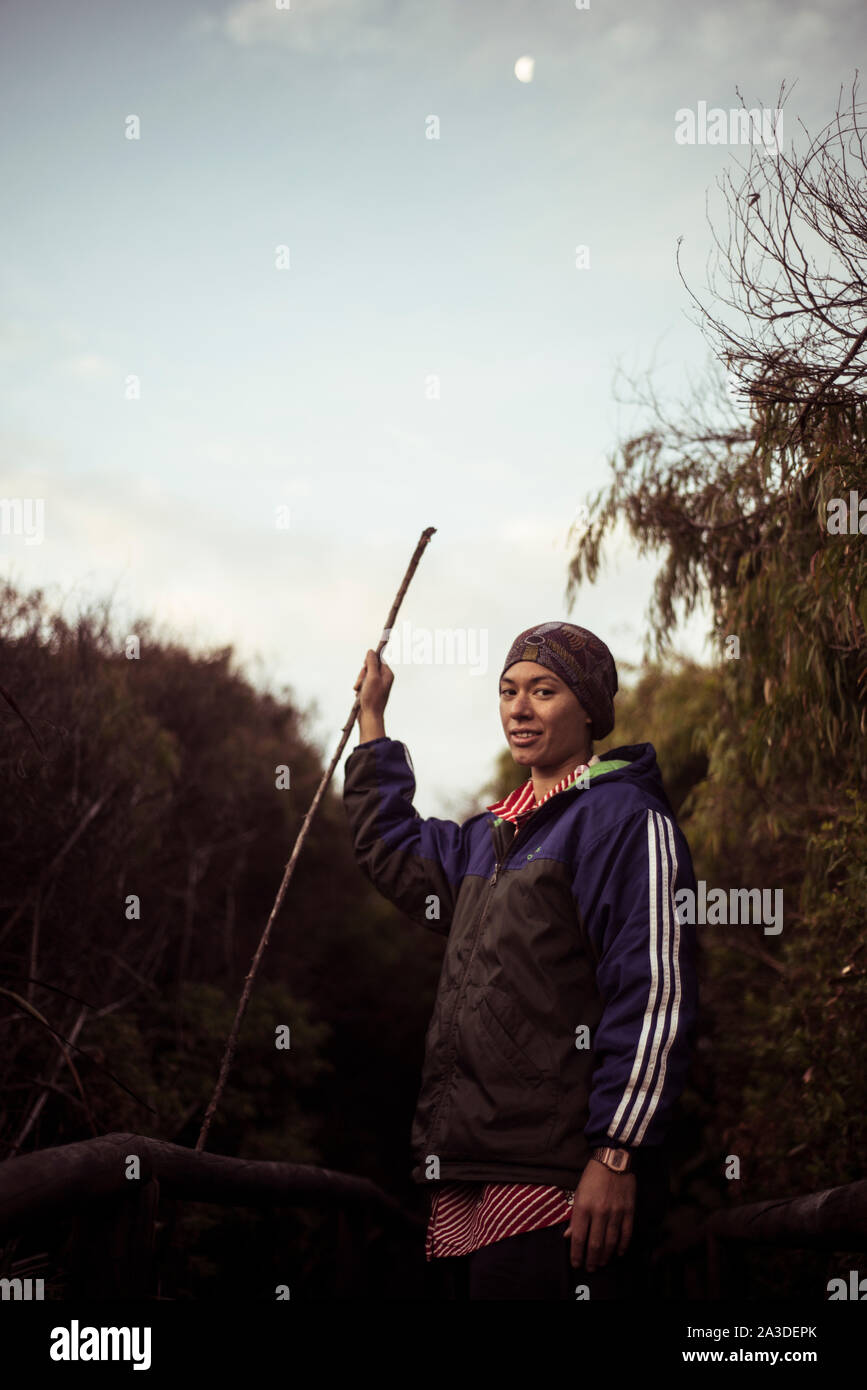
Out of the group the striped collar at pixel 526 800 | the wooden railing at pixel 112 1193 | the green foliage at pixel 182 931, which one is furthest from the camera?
the green foliage at pixel 182 931

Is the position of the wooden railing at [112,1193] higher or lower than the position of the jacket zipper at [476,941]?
lower

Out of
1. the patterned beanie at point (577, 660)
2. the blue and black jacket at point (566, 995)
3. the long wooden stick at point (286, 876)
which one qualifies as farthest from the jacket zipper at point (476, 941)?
the long wooden stick at point (286, 876)

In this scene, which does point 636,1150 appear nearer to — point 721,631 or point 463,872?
point 463,872

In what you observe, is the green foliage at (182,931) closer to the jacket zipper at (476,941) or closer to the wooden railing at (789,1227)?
the jacket zipper at (476,941)

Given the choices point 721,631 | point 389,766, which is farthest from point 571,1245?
point 721,631

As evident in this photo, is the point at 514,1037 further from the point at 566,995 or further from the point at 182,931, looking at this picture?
the point at 182,931

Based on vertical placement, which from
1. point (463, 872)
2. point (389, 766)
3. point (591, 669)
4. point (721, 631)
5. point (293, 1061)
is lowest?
point (293, 1061)

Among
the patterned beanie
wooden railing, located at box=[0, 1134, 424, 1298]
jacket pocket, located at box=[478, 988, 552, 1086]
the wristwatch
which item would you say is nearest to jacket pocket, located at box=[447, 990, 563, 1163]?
jacket pocket, located at box=[478, 988, 552, 1086]

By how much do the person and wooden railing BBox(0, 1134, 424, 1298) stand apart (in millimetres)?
567

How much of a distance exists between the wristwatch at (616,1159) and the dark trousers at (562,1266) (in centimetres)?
9

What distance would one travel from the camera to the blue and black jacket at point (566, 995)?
2191mm

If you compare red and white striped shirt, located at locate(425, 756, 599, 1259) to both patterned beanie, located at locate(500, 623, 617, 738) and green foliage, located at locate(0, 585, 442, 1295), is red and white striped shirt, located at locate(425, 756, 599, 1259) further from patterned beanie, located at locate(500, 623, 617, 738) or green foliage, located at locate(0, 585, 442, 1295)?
green foliage, located at locate(0, 585, 442, 1295)

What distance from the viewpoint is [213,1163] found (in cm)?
273

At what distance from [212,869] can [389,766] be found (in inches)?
243
